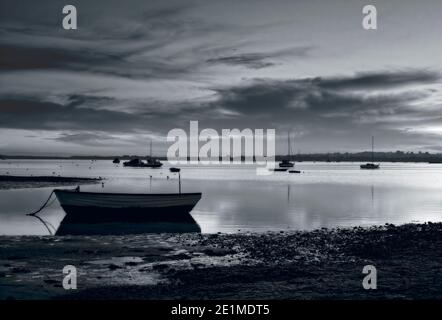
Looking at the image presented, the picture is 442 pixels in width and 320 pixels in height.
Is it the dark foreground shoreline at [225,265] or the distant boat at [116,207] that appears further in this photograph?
the distant boat at [116,207]

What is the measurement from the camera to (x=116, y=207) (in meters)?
36.2

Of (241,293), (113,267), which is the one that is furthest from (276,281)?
(113,267)

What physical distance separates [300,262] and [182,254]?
18.2ft

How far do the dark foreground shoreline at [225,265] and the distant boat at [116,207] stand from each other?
8300 millimetres

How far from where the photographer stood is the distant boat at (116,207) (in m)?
35.9

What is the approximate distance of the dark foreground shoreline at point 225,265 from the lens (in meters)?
14.9

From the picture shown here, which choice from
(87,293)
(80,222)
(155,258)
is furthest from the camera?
(80,222)

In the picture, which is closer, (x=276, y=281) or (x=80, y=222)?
(x=276, y=281)

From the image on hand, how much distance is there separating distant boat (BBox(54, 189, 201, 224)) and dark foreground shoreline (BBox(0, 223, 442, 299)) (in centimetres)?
830

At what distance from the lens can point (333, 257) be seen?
20969 mm

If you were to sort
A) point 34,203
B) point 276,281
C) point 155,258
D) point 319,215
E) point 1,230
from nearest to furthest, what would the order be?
point 276,281, point 155,258, point 1,230, point 319,215, point 34,203
